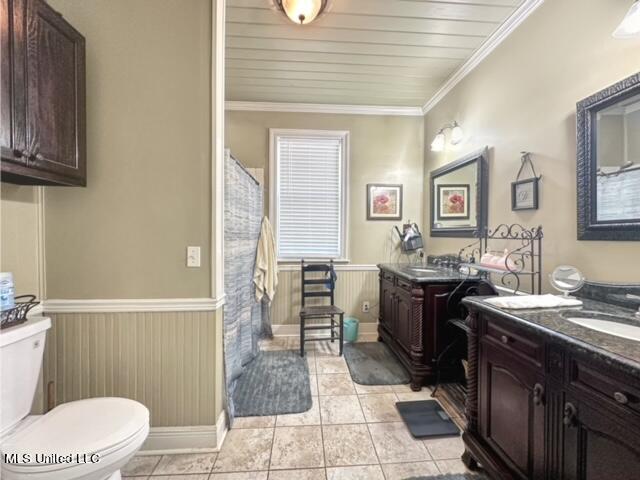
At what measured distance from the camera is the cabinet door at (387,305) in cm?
289

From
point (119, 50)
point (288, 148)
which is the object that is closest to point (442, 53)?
point (288, 148)

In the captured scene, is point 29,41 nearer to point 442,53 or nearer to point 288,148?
point 288,148

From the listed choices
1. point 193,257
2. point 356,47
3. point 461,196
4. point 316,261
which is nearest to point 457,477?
point 193,257

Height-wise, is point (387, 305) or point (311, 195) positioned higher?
point (311, 195)

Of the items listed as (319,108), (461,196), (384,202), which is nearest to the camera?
(461,196)

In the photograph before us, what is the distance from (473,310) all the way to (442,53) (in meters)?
2.18

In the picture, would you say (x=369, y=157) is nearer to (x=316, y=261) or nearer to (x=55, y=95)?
(x=316, y=261)

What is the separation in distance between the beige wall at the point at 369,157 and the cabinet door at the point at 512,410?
2.15m

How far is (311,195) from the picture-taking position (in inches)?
139

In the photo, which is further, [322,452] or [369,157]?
[369,157]

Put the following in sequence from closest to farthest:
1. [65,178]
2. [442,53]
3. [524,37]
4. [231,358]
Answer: [65,178] → [524,37] → [231,358] → [442,53]

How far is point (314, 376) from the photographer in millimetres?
2543

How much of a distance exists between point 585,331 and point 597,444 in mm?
348

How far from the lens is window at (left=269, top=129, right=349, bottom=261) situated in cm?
349
